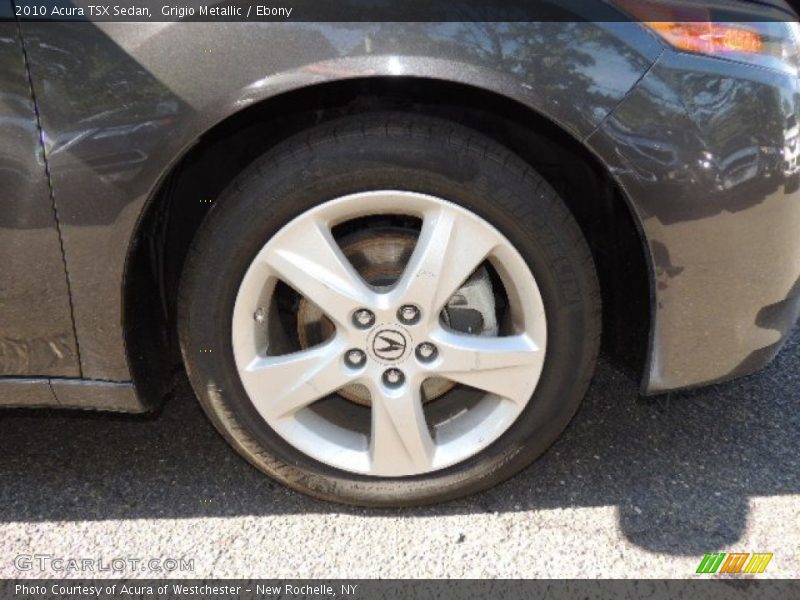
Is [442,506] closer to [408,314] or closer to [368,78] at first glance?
[408,314]

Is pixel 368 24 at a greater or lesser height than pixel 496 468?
greater

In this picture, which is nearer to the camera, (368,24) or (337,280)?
(368,24)

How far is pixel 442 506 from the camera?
2221mm

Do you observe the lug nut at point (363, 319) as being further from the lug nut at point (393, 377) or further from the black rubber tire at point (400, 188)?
the black rubber tire at point (400, 188)

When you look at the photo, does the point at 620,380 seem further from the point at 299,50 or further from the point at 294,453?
the point at 299,50

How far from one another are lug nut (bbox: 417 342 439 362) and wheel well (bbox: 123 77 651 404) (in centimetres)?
52

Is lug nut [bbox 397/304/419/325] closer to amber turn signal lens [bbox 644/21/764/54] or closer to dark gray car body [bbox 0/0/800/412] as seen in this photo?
dark gray car body [bbox 0/0/800/412]

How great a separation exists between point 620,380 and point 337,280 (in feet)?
3.89

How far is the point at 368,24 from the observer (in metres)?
1.76

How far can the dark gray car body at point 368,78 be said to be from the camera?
1.76 meters

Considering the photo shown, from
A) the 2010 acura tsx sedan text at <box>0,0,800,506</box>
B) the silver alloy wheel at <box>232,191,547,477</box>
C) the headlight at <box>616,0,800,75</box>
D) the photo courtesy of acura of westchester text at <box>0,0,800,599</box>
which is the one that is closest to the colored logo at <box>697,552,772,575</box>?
the photo courtesy of acura of westchester text at <box>0,0,800,599</box>

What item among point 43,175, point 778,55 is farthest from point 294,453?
point 778,55

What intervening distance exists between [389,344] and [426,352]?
0.30 feet

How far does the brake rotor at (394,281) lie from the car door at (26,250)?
1.93ft
